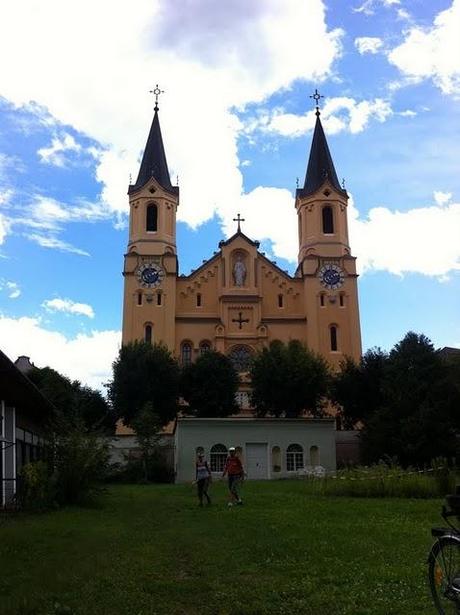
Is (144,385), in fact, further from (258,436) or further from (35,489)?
(35,489)

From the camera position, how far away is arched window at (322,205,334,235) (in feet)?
233

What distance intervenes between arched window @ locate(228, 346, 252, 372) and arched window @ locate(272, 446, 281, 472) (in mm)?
20178

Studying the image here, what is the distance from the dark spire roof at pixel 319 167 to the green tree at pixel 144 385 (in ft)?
87.8

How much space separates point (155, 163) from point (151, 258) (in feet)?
37.6

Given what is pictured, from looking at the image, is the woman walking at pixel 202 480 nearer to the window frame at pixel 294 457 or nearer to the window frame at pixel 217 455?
the window frame at pixel 217 455

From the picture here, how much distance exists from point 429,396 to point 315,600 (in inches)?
1460

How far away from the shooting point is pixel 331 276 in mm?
68562

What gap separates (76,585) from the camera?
8.84 metres

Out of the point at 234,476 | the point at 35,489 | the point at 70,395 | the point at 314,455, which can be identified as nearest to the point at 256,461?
the point at 314,455

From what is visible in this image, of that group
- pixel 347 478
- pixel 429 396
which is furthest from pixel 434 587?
pixel 429 396

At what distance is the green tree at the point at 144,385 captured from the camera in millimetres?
54250

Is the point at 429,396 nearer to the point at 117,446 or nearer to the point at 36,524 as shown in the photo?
the point at 117,446

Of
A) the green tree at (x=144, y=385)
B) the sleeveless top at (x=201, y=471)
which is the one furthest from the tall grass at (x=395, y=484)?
the green tree at (x=144, y=385)

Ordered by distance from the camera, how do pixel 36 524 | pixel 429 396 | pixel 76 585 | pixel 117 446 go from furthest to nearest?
1. pixel 117 446
2. pixel 429 396
3. pixel 36 524
4. pixel 76 585
